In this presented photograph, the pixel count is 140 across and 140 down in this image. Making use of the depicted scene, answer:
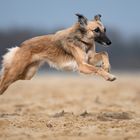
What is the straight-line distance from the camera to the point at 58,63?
49.9 feet

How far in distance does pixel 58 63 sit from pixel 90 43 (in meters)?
0.95

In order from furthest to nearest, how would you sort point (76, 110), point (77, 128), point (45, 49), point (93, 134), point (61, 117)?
point (76, 110), point (45, 49), point (61, 117), point (77, 128), point (93, 134)

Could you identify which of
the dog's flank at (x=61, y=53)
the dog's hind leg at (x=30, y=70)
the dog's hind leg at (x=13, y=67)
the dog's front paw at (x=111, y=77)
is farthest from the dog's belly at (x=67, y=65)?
the dog's front paw at (x=111, y=77)

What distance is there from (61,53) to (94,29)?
3.23 feet

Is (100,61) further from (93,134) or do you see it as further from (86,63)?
(93,134)

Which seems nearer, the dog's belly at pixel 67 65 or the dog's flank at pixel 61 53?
the dog's flank at pixel 61 53

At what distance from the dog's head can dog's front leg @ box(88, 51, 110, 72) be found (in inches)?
10.5

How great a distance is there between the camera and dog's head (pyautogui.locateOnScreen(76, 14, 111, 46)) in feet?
47.8

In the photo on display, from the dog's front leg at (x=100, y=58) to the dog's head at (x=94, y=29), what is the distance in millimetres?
266

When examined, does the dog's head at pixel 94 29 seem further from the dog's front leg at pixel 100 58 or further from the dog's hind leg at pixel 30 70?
the dog's hind leg at pixel 30 70

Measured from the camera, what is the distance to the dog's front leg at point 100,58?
1434cm

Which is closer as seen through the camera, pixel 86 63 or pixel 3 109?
pixel 86 63

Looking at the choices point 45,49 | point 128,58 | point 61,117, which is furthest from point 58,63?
point 128,58

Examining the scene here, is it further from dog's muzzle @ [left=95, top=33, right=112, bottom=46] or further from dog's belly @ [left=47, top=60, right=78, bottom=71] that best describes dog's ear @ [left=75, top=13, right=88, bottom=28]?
dog's belly @ [left=47, top=60, right=78, bottom=71]
